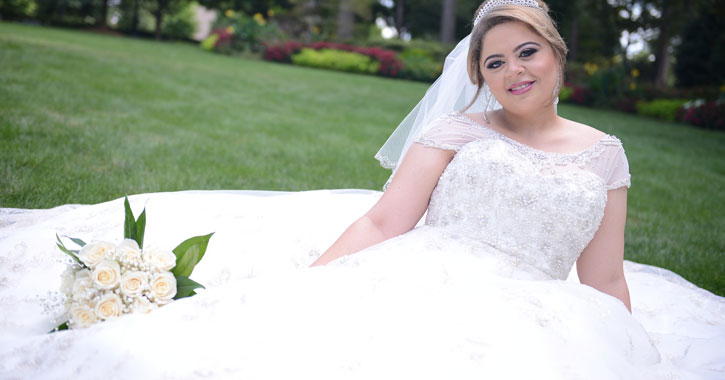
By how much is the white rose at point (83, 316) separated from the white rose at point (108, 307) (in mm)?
29

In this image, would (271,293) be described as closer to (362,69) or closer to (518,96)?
(518,96)

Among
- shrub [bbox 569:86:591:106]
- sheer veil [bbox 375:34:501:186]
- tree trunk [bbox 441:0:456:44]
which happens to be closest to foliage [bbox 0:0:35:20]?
tree trunk [bbox 441:0:456:44]

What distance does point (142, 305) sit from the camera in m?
1.78

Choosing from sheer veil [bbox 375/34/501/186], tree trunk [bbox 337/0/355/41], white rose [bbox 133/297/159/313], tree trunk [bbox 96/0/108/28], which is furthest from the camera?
tree trunk [bbox 96/0/108/28]

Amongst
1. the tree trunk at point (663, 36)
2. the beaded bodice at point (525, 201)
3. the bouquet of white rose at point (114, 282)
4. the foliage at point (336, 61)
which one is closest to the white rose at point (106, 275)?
the bouquet of white rose at point (114, 282)

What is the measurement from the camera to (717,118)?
667 inches

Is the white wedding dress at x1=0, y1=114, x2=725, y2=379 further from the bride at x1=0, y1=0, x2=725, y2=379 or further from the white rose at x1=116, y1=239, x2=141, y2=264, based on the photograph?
the white rose at x1=116, y1=239, x2=141, y2=264

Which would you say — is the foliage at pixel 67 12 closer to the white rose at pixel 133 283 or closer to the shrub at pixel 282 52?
the shrub at pixel 282 52

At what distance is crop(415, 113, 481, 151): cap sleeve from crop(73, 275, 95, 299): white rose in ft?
5.10

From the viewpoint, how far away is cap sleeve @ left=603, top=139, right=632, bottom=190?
257 cm

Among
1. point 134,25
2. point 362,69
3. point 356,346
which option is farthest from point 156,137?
point 134,25

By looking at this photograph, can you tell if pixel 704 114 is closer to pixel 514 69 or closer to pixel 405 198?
pixel 514 69

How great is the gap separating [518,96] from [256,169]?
408 cm

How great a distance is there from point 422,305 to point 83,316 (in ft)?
3.63
